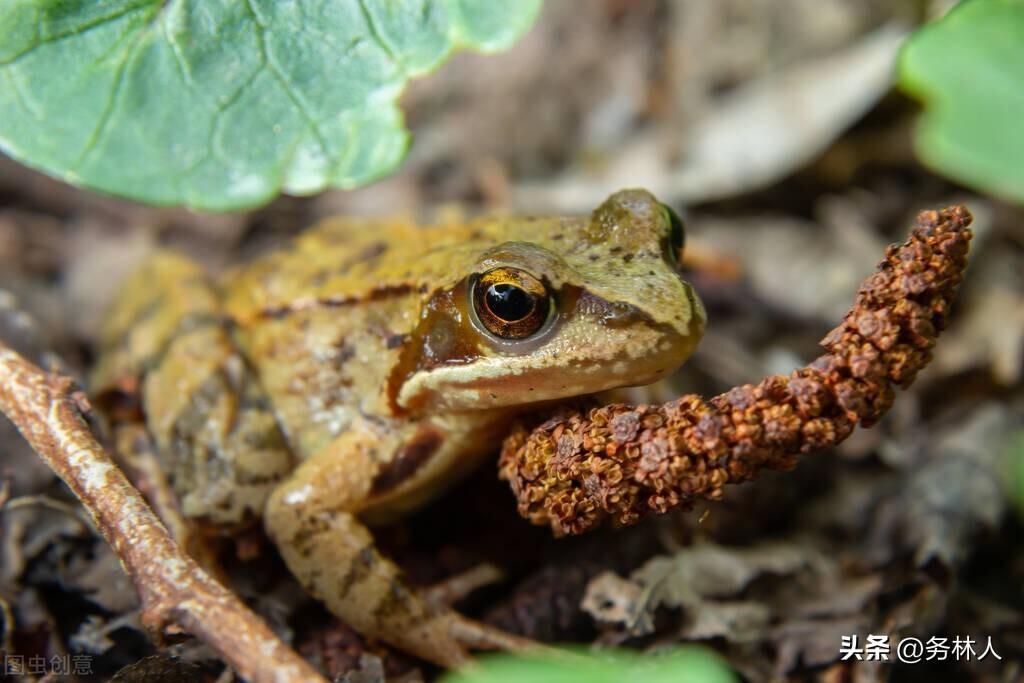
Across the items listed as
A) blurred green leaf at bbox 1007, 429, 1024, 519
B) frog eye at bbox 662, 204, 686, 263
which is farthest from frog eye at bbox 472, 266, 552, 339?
blurred green leaf at bbox 1007, 429, 1024, 519

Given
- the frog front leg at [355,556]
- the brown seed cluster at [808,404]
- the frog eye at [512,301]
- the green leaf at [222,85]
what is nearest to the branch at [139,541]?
the green leaf at [222,85]

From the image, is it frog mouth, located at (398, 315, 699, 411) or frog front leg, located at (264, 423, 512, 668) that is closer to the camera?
frog mouth, located at (398, 315, 699, 411)

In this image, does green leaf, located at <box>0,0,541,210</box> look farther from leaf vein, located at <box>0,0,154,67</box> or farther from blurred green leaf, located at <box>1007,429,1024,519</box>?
blurred green leaf, located at <box>1007,429,1024,519</box>

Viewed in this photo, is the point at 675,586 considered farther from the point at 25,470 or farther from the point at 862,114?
the point at 862,114

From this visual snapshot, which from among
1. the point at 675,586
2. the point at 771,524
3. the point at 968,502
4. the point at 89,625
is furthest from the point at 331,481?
the point at 968,502

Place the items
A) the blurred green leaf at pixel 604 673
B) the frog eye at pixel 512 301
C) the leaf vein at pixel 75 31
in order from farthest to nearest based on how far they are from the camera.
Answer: the frog eye at pixel 512 301, the leaf vein at pixel 75 31, the blurred green leaf at pixel 604 673

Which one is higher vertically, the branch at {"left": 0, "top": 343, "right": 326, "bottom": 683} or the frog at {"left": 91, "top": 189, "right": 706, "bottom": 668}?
the frog at {"left": 91, "top": 189, "right": 706, "bottom": 668}

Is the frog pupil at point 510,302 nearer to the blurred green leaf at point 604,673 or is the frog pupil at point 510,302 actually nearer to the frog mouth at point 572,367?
the frog mouth at point 572,367
